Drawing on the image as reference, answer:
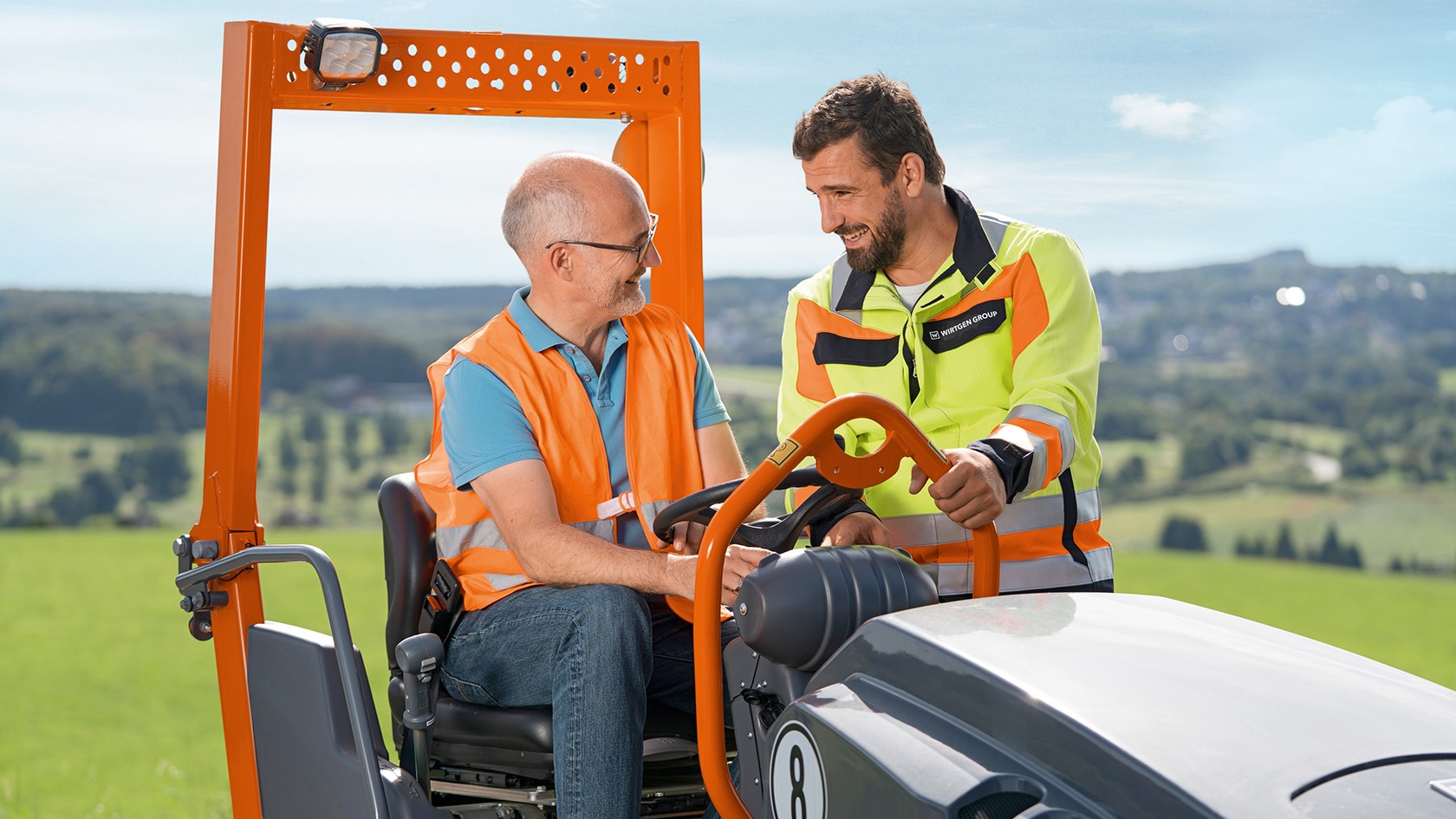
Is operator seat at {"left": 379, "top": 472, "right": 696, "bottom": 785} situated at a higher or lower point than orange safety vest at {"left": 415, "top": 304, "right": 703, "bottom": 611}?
lower

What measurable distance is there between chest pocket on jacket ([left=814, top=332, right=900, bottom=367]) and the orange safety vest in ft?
1.03

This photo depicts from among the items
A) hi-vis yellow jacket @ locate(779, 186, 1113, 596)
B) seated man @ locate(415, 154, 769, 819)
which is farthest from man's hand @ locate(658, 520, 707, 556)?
hi-vis yellow jacket @ locate(779, 186, 1113, 596)

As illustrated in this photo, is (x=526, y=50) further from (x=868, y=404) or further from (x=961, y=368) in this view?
(x=868, y=404)

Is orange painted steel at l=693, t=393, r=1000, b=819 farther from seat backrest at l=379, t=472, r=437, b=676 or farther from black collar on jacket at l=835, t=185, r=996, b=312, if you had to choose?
seat backrest at l=379, t=472, r=437, b=676

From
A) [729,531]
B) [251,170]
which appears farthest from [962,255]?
[251,170]

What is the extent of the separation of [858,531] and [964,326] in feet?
1.46

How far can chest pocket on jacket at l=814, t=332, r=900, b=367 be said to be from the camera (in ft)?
7.73

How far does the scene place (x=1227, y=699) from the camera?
4.47 ft

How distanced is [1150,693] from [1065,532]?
2.95ft

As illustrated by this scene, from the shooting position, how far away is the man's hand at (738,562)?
1.83 meters

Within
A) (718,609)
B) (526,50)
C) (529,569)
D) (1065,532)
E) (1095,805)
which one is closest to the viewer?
(1095,805)

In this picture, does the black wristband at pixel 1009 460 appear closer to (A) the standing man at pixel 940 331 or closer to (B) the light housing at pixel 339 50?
(A) the standing man at pixel 940 331

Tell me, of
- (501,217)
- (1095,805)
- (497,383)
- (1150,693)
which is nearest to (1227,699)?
(1150,693)

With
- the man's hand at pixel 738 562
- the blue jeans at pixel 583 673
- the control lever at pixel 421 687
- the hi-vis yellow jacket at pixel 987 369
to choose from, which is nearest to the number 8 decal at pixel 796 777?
the man's hand at pixel 738 562
